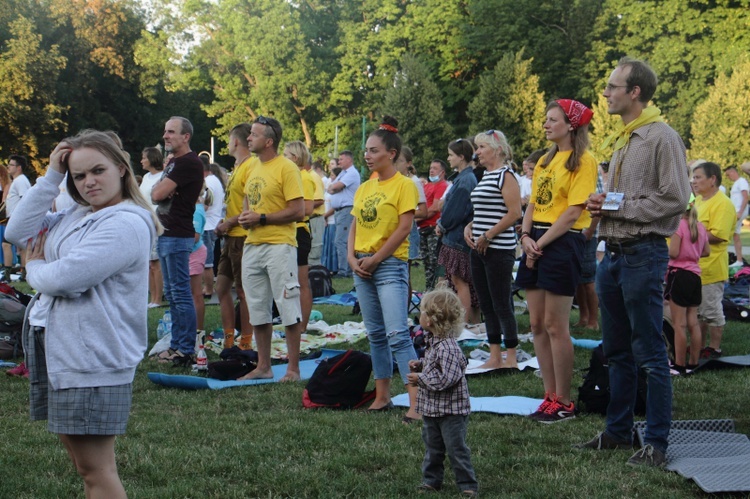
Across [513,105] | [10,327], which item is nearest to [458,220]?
[10,327]

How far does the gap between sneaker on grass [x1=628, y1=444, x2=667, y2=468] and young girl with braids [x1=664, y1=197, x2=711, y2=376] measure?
3.10 meters

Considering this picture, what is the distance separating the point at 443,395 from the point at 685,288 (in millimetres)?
4259

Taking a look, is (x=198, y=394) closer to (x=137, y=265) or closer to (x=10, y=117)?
(x=137, y=265)

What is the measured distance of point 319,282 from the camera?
1424 cm

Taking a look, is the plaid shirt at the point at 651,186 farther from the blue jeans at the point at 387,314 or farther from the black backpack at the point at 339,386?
the black backpack at the point at 339,386

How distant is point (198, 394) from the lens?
23.8ft

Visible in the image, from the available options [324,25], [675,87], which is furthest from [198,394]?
[324,25]

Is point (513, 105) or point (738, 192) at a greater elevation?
point (513, 105)

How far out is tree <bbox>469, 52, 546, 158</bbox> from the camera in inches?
1826

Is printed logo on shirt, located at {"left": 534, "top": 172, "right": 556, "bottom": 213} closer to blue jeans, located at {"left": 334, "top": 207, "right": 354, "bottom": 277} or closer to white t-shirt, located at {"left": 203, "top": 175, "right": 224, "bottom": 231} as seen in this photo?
white t-shirt, located at {"left": 203, "top": 175, "right": 224, "bottom": 231}

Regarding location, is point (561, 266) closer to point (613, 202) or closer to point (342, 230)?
point (613, 202)

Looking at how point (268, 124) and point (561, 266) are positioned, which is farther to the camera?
point (268, 124)

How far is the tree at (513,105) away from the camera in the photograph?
4638cm

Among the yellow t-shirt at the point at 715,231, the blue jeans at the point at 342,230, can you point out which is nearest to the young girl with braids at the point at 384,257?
the yellow t-shirt at the point at 715,231
